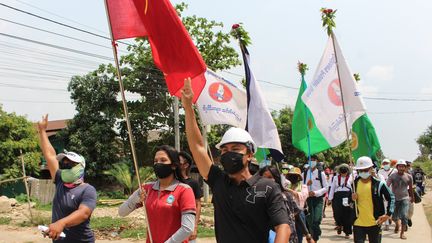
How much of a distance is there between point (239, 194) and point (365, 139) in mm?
7204

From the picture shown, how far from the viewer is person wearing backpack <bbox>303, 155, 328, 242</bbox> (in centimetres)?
997

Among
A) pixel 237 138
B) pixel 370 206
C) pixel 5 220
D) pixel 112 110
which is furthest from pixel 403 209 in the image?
pixel 112 110

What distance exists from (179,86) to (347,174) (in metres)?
7.73

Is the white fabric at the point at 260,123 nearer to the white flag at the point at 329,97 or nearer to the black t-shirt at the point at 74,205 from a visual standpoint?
the white flag at the point at 329,97

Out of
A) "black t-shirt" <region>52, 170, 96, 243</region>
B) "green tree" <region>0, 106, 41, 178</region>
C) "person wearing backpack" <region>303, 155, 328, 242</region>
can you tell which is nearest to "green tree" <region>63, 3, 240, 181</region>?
"green tree" <region>0, 106, 41, 178</region>

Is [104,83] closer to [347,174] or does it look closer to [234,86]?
[347,174]

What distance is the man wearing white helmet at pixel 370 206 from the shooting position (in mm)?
7246

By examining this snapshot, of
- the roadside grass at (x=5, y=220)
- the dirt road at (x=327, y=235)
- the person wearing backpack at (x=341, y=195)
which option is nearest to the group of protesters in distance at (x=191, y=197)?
the person wearing backpack at (x=341, y=195)

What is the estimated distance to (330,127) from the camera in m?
9.12

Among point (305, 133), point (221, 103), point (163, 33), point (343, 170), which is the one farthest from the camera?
point (343, 170)

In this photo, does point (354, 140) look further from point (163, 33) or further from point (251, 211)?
point (251, 211)

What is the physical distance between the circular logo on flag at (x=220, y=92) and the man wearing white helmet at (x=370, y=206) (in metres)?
2.26

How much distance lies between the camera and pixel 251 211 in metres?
3.10

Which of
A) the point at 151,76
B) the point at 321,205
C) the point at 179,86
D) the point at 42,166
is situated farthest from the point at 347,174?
the point at 42,166
